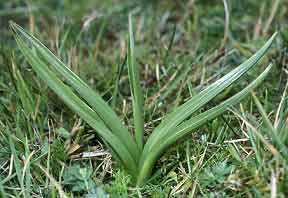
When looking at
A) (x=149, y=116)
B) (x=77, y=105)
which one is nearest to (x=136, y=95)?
(x=77, y=105)

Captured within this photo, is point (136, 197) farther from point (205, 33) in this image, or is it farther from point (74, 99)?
point (205, 33)

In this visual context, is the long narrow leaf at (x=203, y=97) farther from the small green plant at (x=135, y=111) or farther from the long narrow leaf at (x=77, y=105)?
the long narrow leaf at (x=77, y=105)

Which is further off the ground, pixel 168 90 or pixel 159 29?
pixel 159 29

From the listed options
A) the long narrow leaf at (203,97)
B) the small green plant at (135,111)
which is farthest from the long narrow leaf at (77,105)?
the long narrow leaf at (203,97)

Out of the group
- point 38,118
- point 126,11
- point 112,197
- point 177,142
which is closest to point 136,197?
point 112,197

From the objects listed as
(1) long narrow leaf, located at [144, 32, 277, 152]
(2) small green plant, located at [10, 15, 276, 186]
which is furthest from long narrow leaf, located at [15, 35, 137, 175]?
(1) long narrow leaf, located at [144, 32, 277, 152]

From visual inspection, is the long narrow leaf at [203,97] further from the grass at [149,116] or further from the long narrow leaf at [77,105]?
the long narrow leaf at [77,105]

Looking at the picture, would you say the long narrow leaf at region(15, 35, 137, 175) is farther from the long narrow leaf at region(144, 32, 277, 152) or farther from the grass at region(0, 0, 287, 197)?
the long narrow leaf at region(144, 32, 277, 152)
